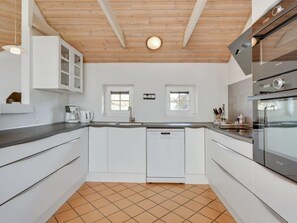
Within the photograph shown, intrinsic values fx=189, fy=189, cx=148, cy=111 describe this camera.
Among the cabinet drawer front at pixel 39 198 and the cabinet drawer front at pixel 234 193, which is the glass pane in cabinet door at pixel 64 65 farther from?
the cabinet drawer front at pixel 234 193

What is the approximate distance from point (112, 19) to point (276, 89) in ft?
6.49

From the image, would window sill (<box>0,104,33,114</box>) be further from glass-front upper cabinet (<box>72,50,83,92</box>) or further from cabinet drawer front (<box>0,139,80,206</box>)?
glass-front upper cabinet (<box>72,50,83,92</box>)

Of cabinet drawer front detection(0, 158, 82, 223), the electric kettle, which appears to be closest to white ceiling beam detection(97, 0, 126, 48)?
the electric kettle

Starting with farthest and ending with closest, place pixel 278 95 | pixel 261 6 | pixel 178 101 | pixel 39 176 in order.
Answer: pixel 178 101
pixel 39 176
pixel 261 6
pixel 278 95

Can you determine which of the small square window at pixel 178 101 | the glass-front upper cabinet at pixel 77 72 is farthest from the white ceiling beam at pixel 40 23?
the small square window at pixel 178 101

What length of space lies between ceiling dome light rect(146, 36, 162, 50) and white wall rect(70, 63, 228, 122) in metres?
0.43

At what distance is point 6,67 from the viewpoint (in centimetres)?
283

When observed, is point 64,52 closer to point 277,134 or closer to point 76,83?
point 76,83

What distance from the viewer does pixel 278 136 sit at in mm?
1094

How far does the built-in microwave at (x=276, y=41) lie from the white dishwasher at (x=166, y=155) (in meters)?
1.56

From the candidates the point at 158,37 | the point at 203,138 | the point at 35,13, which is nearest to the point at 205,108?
the point at 203,138

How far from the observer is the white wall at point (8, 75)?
2805 millimetres

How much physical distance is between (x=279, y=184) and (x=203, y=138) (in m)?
1.63

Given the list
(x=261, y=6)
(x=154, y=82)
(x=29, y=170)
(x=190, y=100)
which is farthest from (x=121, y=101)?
(x=261, y=6)
